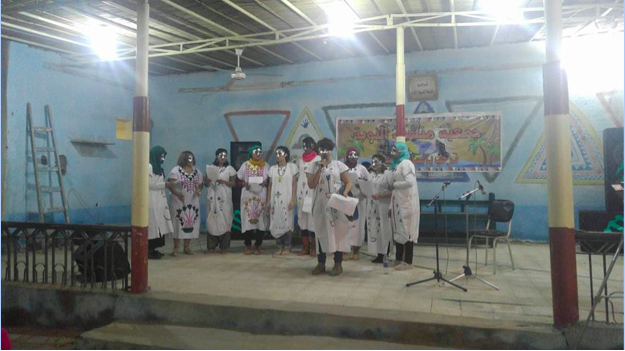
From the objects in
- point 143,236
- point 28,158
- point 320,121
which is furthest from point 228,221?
point 28,158

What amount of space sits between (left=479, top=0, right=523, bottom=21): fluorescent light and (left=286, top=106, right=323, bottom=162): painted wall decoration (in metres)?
4.28

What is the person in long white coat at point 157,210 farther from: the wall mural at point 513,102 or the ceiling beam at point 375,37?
the wall mural at point 513,102

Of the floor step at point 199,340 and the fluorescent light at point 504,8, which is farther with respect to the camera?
the fluorescent light at point 504,8

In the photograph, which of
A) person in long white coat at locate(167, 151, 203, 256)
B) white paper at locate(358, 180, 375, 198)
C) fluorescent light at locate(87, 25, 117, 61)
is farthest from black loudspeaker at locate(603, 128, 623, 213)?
fluorescent light at locate(87, 25, 117, 61)

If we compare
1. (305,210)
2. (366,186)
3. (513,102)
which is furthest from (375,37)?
(305,210)

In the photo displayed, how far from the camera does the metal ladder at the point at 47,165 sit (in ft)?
27.1

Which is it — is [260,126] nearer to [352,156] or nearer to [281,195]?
[281,195]

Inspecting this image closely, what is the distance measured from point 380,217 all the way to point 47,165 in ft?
21.5

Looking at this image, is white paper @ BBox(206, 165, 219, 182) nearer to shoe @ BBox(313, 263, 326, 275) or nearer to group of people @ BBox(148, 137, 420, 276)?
group of people @ BBox(148, 137, 420, 276)

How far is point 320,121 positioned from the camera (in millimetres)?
9906

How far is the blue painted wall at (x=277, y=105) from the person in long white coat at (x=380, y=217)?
115 inches

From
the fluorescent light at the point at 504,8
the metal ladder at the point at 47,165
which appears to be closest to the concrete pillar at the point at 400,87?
the fluorescent light at the point at 504,8

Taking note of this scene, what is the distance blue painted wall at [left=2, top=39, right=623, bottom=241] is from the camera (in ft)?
27.2

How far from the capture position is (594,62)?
26.6 feet
